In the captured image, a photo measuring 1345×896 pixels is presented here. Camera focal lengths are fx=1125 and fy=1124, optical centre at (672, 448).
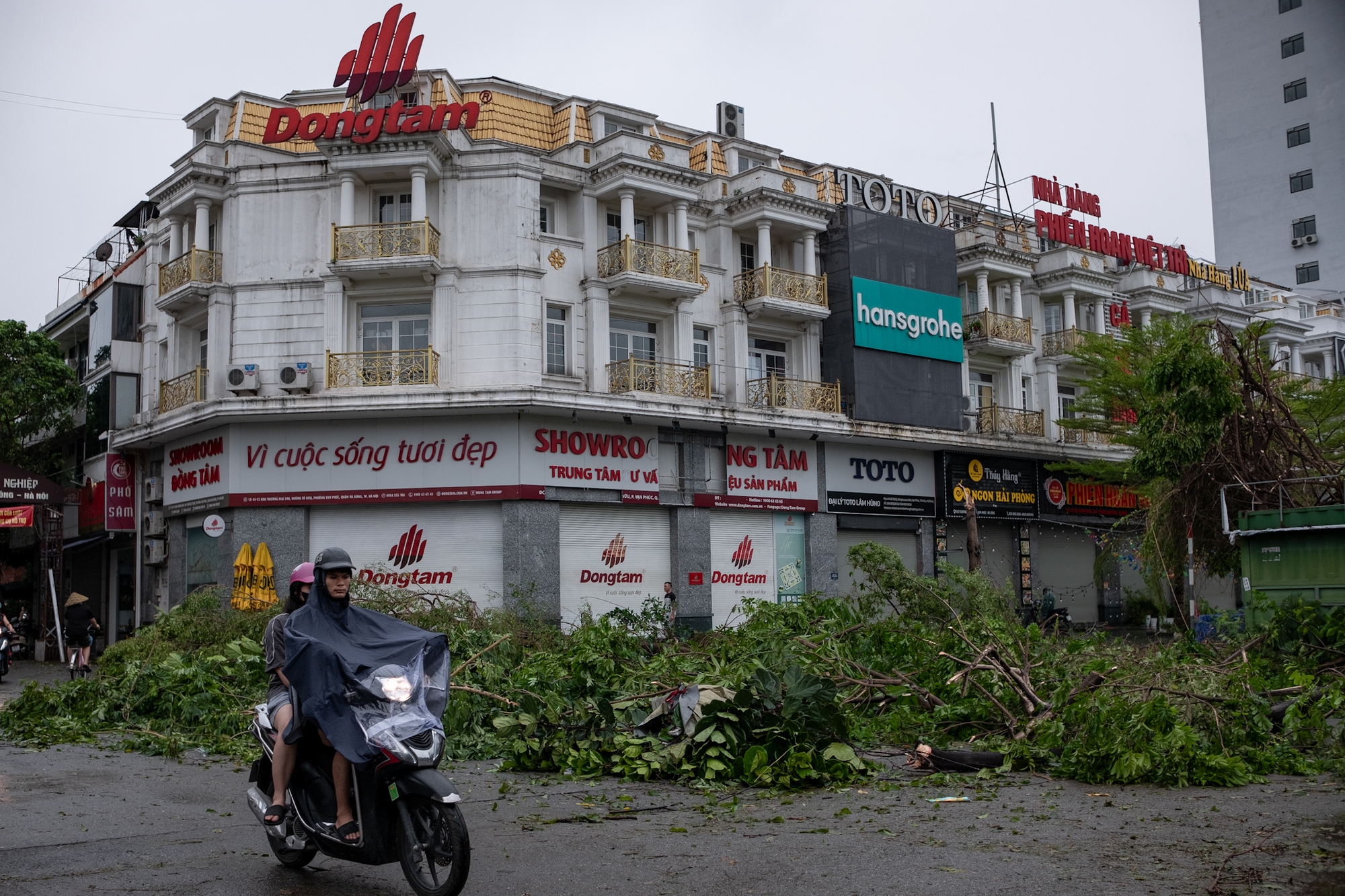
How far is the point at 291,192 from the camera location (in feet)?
81.7

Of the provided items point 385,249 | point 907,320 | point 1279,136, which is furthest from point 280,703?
point 1279,136

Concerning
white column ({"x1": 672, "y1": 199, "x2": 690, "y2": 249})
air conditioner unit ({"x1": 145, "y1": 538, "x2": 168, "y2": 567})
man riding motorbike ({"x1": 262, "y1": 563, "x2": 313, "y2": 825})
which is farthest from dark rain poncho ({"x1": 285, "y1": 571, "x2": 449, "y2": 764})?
air conditioner unit ({"x1": 145, "y1": 538, "x2": 168, "y2": 567})

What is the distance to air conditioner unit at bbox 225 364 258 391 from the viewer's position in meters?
23.7

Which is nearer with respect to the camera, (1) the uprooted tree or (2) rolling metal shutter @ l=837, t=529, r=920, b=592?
Answer: (1) the uprooted tree

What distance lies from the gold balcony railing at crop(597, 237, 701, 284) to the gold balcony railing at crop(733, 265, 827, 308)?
1.79 meters

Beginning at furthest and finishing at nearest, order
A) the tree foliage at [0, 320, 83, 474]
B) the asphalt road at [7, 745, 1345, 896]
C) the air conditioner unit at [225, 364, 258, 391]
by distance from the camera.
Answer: the tree foliage at [0, 320, 83, 474]
the air conditioner unit at [225, 364, 258, 391]
the asphalt road at [7, 745, 1345, 896]

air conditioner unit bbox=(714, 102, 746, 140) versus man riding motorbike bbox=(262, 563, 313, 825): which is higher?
air conditioner unit bbox=(714, 102, 746, 140)

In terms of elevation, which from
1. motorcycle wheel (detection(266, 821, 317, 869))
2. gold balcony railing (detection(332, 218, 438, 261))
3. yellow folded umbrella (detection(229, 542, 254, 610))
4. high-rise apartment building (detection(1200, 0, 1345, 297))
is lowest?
motorcycle wheel (detection(266, 821, 317, 869))

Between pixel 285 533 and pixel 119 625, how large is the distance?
31.1 feet

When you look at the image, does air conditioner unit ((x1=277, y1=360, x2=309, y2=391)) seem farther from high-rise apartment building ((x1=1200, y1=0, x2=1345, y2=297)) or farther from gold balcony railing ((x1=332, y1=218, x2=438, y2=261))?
high-rise apartment building ((x1=1200, y1=0, x2=1345, y2=297))

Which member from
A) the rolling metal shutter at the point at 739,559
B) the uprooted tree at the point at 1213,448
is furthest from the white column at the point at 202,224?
the uprooted tree at the point at 1213,448

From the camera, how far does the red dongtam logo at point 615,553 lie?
83.1 ft

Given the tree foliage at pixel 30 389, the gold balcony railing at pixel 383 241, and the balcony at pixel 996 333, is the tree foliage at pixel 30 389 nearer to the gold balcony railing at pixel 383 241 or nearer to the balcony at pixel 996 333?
the gold balcony railing at pixel 383 241

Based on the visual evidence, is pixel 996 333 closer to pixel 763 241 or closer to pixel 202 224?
pixel 763 241
